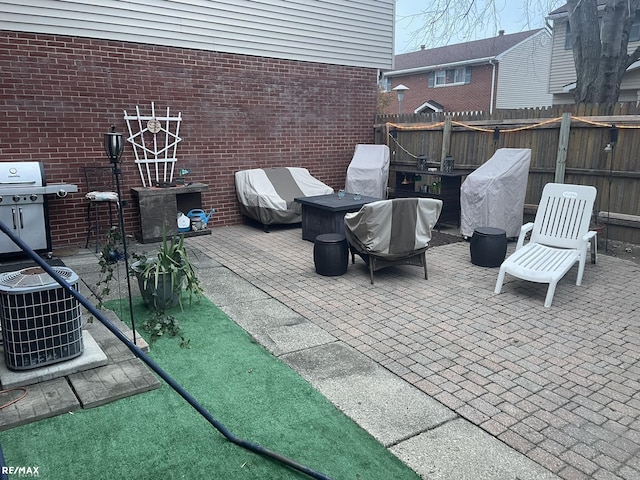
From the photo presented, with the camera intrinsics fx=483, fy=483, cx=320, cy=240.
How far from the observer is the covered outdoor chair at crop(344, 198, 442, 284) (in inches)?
206

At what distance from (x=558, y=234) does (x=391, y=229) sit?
7.05 feet

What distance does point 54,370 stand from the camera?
3164 mm

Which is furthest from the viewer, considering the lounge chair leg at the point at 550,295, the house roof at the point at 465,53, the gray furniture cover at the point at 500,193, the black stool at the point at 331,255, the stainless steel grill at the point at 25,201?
the house roof at the point at 465,53

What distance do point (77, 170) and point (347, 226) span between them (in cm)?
426

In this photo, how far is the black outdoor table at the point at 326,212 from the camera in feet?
22.0

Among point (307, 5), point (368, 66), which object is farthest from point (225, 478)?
point (368, 66)

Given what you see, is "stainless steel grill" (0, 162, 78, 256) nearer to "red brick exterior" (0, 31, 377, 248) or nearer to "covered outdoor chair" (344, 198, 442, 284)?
"red brick exterior" (0, 31, 377, 248)

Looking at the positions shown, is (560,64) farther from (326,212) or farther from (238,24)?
(326,212)

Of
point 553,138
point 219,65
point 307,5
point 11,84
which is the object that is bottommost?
point 553,138

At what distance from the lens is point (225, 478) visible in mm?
2375

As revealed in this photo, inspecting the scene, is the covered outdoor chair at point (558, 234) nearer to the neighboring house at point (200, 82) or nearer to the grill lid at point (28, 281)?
the grill lid at point (28, 281)

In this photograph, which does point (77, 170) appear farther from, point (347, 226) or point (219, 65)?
point (347, 226)


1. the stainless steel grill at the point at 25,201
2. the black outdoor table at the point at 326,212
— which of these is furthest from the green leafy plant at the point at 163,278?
the black outdoor table at the point at 326,212

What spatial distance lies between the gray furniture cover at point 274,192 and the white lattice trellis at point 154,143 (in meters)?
1.24
